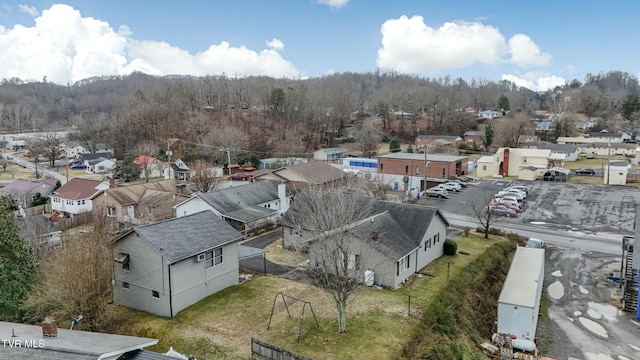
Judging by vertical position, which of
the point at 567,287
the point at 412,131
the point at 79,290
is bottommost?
the point at 567,287

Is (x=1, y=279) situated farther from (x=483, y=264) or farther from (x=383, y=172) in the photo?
(x=383, y=172)

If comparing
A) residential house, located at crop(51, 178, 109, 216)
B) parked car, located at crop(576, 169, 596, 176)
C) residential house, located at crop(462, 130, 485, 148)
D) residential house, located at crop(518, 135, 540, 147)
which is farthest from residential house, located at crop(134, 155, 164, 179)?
residential house, located at crop(518, 135, 540, 147)

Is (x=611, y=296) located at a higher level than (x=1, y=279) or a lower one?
lower

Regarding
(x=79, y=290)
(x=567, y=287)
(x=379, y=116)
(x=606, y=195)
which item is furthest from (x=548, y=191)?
(x=379, y=116)

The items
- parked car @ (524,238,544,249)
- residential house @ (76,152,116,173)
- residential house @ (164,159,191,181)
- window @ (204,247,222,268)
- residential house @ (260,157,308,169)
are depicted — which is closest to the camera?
window @ (204,247,222,268)

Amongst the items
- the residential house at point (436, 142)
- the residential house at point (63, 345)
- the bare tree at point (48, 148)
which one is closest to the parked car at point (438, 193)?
the residential house at point (436, 142)

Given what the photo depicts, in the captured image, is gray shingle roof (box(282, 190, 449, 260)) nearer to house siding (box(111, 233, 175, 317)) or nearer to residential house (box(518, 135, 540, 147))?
house siding (box(111, 233, 175, 317))

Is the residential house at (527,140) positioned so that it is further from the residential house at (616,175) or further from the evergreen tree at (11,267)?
the evergreen tree at (11,267)
